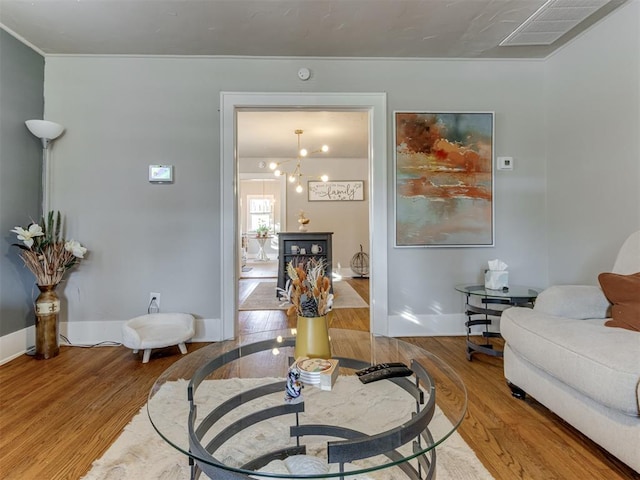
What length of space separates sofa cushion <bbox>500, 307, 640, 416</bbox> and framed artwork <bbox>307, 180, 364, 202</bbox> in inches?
217

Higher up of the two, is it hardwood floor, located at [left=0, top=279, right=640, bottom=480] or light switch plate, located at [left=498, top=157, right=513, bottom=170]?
light switch plate, located at [left=498, top=157, right=513, bottom=170]

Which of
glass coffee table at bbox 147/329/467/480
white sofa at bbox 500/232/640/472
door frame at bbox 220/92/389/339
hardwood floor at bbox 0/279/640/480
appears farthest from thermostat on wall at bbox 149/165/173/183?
white sofa at bbox 500/232/640/472

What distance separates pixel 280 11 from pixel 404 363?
2.33 metres

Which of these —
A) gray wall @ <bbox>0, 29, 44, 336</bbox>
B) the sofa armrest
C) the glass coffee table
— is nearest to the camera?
the glass coffee table

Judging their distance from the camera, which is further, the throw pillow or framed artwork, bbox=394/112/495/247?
framed artwork, bbox=394/112/495/247

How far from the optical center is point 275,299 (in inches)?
191

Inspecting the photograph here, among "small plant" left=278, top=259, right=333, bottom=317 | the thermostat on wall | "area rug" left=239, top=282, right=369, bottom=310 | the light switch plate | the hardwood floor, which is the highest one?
the light switch plate

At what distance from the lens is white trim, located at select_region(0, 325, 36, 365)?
2449 mm

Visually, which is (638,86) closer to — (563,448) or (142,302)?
(563,448)

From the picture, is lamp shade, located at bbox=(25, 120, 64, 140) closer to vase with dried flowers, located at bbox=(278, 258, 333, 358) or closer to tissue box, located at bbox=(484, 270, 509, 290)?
vase with dried flowers, located at bbox=(278, 258, 333, 358)

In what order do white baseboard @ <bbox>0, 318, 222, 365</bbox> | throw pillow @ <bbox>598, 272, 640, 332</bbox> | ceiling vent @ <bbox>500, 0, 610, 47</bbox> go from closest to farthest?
1. throw pillow @ <bbox>598, 272, 640, 332</bbox>
2. ceiling vent @ <bbox>500, 0, 610, 47</bbox>
3. white baseboard @ <bbox>0, 318, 222, 365</bbox>

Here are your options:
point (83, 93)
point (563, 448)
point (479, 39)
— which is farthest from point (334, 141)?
point (563, 448)

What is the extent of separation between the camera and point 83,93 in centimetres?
283

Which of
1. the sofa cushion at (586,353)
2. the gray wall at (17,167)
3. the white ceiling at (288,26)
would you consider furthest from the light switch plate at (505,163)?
the gray wall at (17,167)
